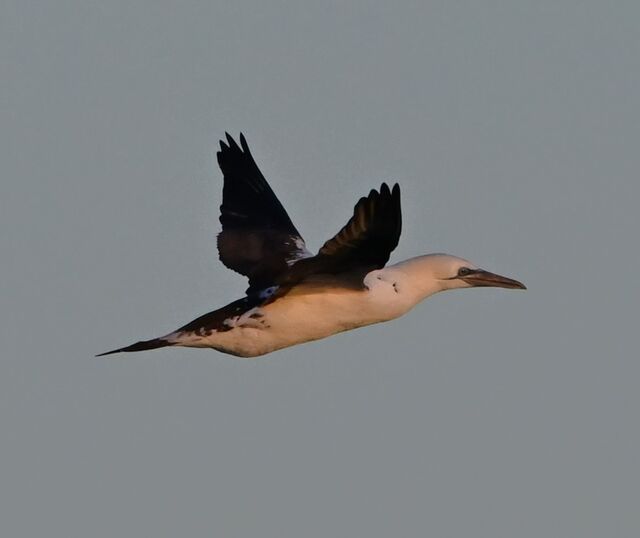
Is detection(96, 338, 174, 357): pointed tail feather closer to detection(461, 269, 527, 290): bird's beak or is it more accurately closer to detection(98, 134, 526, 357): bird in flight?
detection(98, 134, 526, 357): bird in flight

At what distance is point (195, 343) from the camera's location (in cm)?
2225

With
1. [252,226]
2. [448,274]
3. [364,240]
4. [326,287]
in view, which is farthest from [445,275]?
[252,226]

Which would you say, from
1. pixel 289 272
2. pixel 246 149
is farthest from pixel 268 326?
pixel 246 149

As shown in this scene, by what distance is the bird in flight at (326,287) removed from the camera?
20719 millimetres

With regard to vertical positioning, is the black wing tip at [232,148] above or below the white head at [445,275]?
above

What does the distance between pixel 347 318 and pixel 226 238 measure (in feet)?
9.62

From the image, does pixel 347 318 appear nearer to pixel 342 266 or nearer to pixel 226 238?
pixel 342 266

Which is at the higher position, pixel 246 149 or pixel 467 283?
pixel 246 149

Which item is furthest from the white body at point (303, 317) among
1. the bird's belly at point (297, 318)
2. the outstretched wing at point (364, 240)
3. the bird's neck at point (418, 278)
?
the outstretched wing at point (364, 240)

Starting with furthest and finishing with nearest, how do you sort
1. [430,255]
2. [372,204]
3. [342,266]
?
[430,255] → [342,266] → [372,204]

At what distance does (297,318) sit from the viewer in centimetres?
2216

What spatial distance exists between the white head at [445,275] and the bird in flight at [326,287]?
1cm

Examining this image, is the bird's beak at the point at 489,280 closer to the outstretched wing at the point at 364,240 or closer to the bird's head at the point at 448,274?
the bird's head at the point at 448,274

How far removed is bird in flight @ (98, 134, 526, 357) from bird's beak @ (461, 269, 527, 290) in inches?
0.5
